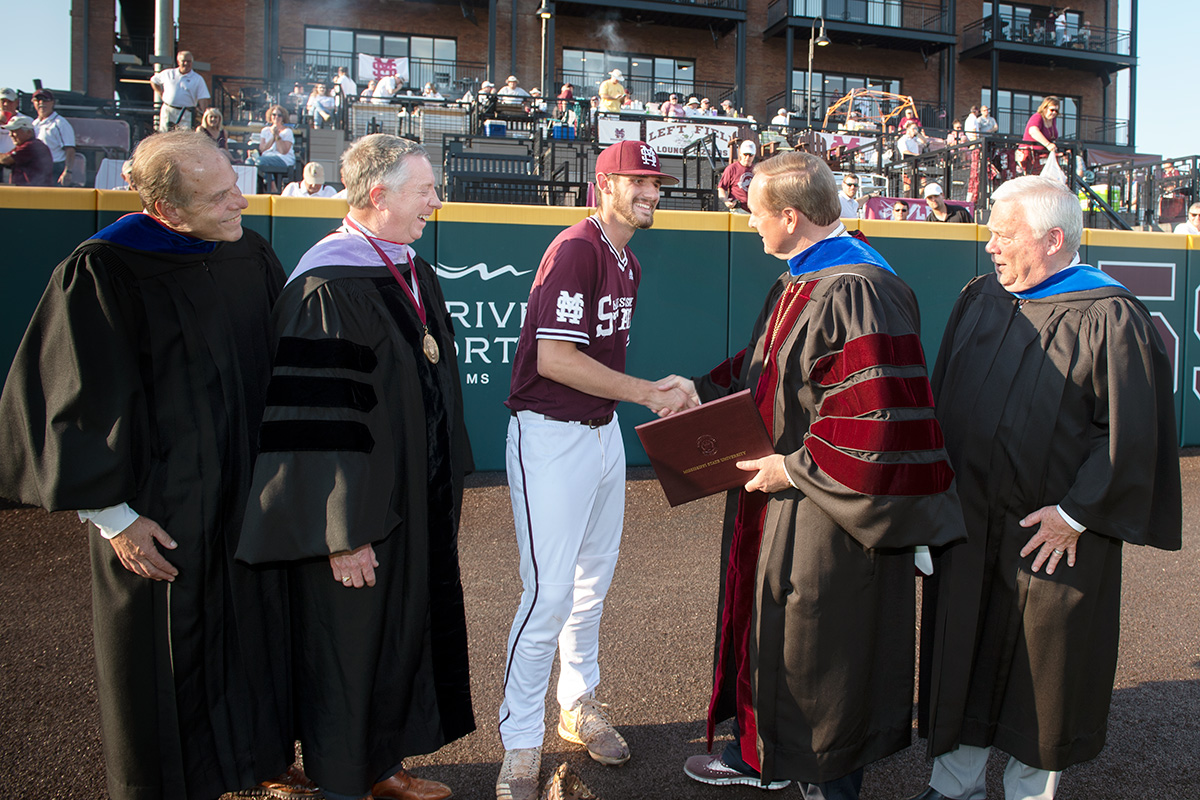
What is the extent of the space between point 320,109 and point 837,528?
51.4ft

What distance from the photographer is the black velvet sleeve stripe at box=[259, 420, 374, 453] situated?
2453 millimetres

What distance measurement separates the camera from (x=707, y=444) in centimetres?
278

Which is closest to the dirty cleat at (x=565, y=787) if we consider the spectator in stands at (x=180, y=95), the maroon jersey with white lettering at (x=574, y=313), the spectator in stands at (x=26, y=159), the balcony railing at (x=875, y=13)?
the maroon jersey with white lettering at (x=574, y=313)

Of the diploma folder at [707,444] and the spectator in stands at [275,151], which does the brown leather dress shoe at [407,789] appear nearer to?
the diploma folder at [707,444]

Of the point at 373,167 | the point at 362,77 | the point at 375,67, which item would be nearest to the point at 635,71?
the point at 375,67

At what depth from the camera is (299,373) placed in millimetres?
2496

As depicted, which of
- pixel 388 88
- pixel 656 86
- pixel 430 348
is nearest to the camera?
pixel 430 348

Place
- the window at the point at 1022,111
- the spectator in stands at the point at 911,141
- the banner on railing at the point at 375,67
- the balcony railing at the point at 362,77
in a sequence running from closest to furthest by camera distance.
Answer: the spectator in stands at the point at 911,141 < the balcony railing at the point at 362,77 < the banner on railing at the point at 375,67 < the window at the point at 1022,111

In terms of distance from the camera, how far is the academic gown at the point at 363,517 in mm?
2447

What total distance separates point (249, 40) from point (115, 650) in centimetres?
2619

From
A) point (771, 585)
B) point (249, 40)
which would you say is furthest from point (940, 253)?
point (249, 40)

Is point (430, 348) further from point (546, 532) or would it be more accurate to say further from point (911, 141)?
point (911, 141)

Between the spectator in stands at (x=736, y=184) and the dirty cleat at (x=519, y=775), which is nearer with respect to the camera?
the dirty cleat at (x=519, y=775)

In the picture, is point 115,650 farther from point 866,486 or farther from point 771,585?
point 866,486
